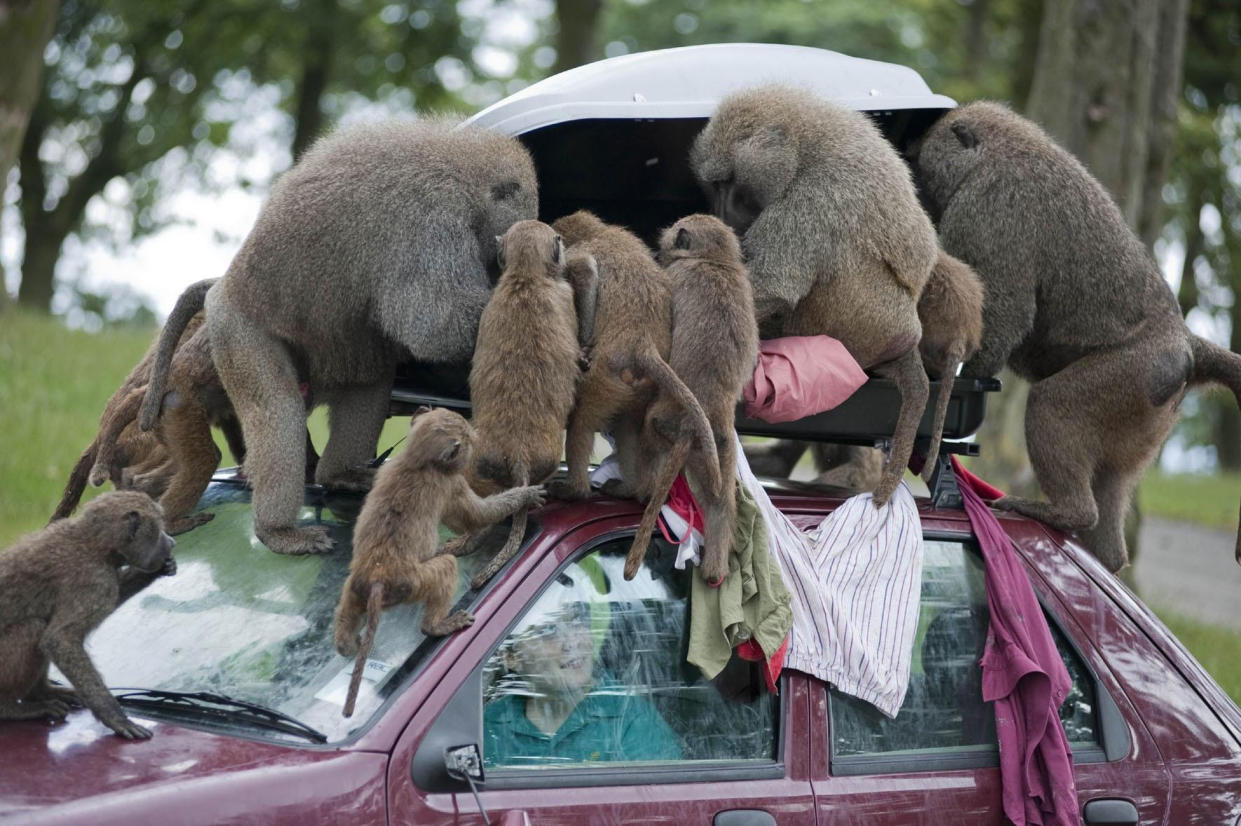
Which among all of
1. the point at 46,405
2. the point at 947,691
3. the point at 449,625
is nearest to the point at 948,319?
the point at 947,691

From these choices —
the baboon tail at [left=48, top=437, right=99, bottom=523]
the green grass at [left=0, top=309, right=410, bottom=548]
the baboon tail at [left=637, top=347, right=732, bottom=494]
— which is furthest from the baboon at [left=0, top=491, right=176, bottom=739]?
the green grass at [left=0, top=309, right=410, bottom=548]

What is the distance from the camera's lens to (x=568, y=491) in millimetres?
3820

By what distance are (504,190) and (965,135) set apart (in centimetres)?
193

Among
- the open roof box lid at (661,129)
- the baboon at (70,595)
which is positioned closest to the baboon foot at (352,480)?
the open roof box lid at (661,129)

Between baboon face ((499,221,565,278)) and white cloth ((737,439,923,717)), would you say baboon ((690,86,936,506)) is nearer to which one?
white cloth ((737,439,923,717))

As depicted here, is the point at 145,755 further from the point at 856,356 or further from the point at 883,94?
the point at 883,94

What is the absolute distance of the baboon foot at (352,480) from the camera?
4348 millimetres

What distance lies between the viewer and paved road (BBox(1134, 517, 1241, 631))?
39.8 feet

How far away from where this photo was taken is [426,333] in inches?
161

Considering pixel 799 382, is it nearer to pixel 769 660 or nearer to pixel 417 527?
pixel 769 660

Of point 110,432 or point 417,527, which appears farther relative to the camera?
point 110,432

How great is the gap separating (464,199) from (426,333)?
1.67 ft

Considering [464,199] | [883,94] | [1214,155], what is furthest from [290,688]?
A: [1214,155]

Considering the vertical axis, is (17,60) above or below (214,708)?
above
